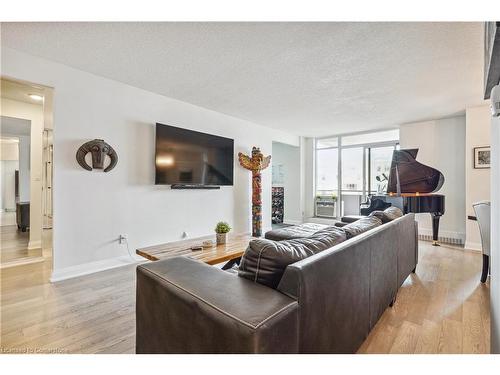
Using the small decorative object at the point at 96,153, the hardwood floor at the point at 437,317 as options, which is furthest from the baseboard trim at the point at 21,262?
the hardwood floor at the point at 437,317

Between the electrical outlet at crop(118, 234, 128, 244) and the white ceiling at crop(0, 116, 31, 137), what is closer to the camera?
the electrical outlet at crop(118, 234, 128, 244)

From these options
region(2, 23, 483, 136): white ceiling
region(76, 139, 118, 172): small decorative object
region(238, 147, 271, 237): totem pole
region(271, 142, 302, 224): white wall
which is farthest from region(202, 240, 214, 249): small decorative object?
region(271, 142, 302, 224): white wall

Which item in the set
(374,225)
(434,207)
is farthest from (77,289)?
(434,207)

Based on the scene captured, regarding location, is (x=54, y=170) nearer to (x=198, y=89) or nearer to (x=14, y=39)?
(x=14, y=39)

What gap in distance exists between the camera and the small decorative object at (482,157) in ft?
13.1

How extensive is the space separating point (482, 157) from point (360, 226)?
3.70m

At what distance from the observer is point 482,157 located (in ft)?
13.2

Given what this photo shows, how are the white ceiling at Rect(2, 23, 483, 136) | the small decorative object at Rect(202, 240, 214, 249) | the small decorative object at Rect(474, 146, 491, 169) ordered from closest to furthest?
the white ceiling at Rect(2, 23, 483, 136), the small decorative object at Rect(202, 240, 214, 249), the small decorative object at Rect(474, 146, 491, 169)

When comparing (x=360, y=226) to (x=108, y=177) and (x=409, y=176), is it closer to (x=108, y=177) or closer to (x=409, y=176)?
(x=108, y=177)

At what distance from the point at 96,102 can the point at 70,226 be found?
1.45 m

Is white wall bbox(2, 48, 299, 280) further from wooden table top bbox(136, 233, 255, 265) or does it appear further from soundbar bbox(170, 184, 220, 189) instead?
wooden table top bbox(136, 233, 255, 265)

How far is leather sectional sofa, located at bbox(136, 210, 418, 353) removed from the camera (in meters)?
0.84

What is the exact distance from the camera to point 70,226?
282 cm

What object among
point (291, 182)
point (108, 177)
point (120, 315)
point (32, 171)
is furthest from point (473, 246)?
point (32, 171)
